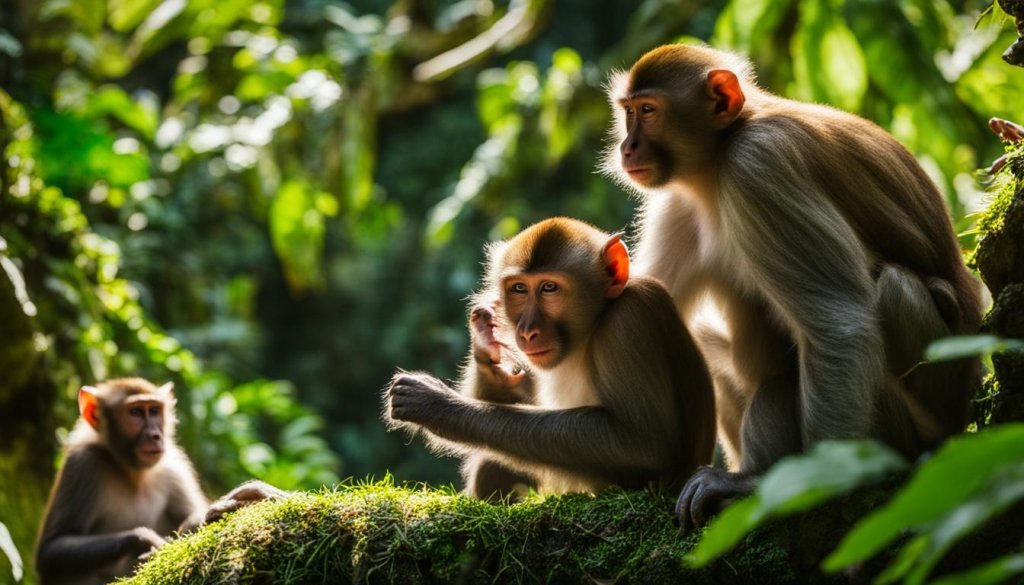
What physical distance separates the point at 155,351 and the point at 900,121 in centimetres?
756

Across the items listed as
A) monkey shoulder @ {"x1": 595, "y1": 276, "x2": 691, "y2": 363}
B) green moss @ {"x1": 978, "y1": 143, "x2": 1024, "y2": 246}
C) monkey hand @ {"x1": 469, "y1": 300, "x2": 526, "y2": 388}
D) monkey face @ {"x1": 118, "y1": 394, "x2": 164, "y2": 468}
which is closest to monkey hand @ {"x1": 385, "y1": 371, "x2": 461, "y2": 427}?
monkey hand @ {"x1": 469, "y1": 300, "x2": 526, "y2": 388}

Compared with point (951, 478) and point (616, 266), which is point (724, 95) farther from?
point (951, 478)

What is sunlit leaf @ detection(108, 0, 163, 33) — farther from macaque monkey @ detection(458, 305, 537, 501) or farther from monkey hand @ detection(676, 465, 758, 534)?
monkey hand @ detection(676, 465, 758, 534)

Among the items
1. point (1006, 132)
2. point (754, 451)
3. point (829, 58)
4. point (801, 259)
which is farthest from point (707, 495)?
point (829, 58)

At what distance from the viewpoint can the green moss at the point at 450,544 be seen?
14.0ft

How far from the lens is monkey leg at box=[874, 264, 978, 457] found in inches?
176

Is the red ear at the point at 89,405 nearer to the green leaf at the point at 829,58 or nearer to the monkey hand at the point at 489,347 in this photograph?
the monkey hand at the point at 489,347

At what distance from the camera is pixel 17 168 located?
8883 mm

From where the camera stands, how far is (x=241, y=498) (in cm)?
521

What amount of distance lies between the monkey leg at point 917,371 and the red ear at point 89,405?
15.4ft

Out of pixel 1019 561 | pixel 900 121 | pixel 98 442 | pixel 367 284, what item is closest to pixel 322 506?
pixel 98 442

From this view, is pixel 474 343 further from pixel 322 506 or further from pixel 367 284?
pixel 367 284

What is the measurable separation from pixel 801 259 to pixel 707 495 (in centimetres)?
100

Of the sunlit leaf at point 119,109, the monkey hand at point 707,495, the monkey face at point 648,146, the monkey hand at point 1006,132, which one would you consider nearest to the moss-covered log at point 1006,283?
the monkey hand at point 1006,132
